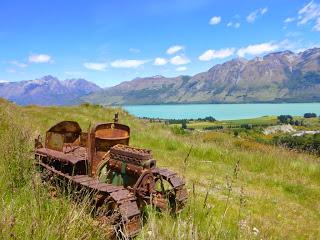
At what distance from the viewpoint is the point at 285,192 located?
40.8 feet

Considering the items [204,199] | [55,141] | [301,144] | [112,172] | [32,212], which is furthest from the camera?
[301,144]

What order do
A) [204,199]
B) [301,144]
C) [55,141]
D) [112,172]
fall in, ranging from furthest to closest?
[301,144] < [204,199] < [55,141] < [112,172]

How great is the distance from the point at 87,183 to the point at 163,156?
9.06 meters

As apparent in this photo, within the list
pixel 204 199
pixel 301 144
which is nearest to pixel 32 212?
pixel 204 199

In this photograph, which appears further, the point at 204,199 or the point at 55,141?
the point at 204,199

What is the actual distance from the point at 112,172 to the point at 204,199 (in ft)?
10.3

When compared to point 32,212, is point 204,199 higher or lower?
lower

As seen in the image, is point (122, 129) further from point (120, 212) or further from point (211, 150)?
Answer: point (211, 150)

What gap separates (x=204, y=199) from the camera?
1014cm

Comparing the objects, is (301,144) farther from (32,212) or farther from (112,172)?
(32,212)

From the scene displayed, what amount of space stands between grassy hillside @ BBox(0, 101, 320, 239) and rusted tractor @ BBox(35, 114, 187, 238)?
0.38 m

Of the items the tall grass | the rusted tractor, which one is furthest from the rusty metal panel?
the tall grass

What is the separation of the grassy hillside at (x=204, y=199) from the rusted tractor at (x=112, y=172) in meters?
0.38

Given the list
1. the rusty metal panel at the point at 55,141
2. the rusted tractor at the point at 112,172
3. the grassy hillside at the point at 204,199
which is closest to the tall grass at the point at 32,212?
the grassy hillside at the point at 204,199
